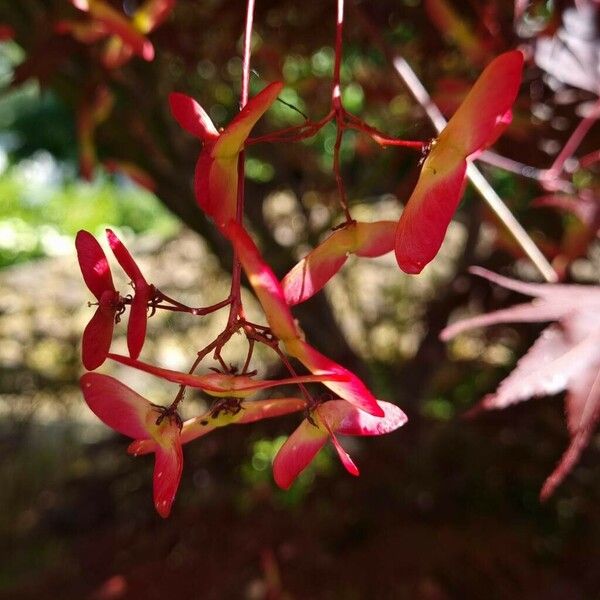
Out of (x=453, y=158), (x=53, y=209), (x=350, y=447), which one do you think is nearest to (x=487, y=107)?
(x=453, y=158)

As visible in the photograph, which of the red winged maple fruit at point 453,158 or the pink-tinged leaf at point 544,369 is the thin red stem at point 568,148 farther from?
the red winged maple fruit at point 453,158

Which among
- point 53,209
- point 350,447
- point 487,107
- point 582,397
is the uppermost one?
point 487,107

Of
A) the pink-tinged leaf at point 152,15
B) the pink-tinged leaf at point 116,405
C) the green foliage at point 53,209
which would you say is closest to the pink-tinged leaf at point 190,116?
the pink-tinged leaf at point 116,405

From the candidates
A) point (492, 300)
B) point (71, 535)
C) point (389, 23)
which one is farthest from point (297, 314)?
point (71, 535)

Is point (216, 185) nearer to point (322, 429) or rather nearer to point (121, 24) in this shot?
point (322, 429)

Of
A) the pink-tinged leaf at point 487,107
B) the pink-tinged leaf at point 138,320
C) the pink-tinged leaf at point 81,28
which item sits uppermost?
the pink-tinged leaf at point 487,107
